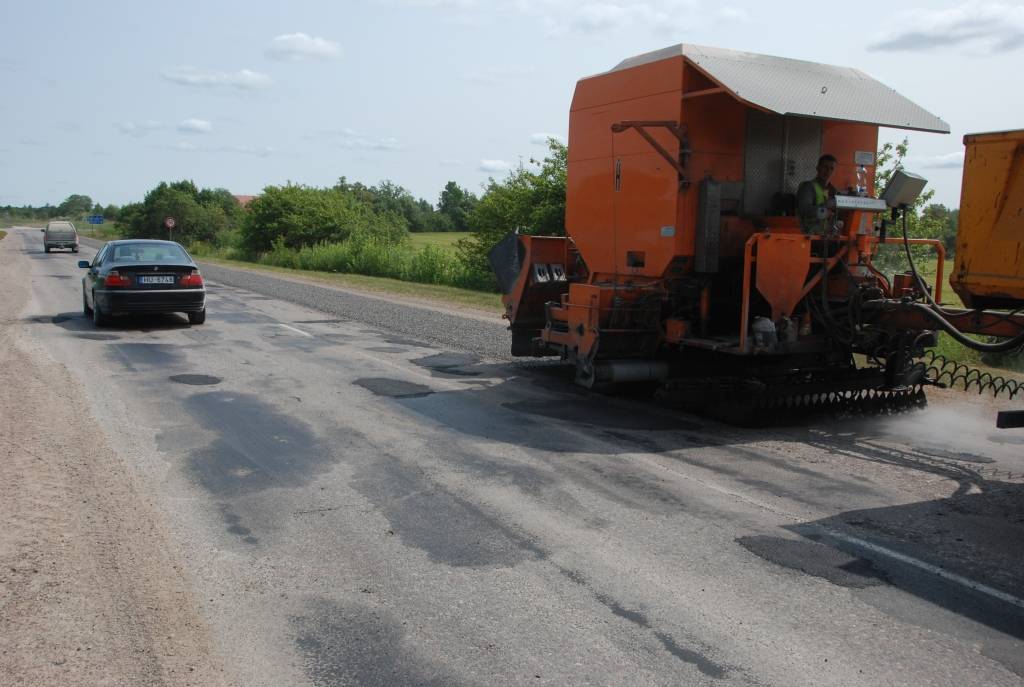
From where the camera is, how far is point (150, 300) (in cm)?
1492

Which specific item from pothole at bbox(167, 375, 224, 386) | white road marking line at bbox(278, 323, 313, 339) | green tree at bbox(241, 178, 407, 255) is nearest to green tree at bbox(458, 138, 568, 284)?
white road marking line at bbox(278, 323, 313, 339)

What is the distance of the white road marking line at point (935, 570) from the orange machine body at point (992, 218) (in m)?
2.13

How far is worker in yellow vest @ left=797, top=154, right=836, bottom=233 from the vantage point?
28.2ft

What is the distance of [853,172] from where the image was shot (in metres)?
9.84

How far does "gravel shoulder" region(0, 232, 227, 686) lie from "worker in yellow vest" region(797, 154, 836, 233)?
21.6 ft

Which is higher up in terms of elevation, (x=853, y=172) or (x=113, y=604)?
(x=853, y=172)

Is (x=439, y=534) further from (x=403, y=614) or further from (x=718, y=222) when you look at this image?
(x=718, y=222)

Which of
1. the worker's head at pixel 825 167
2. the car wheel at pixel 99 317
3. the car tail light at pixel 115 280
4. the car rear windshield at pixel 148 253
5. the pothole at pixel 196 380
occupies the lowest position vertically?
the pothole at pixel 196 380

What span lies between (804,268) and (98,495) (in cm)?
640

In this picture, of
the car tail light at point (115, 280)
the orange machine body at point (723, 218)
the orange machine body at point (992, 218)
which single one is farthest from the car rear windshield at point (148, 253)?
the orange machine body at point (992, 218)

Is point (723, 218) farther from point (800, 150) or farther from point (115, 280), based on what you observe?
Result: point (115, 280)

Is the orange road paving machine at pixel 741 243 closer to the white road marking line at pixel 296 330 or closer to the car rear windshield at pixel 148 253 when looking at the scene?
the white road marking line at pixel 296 330

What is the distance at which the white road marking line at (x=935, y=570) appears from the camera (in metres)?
4.51

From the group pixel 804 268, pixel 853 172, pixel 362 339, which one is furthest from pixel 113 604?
pixel 362 339
